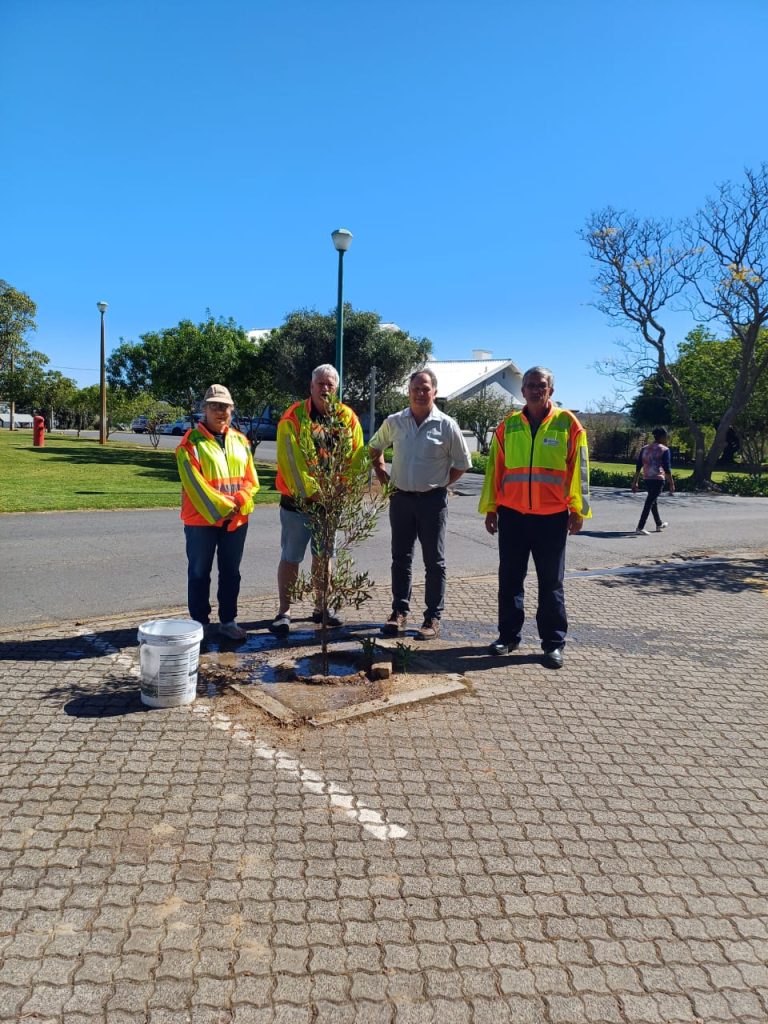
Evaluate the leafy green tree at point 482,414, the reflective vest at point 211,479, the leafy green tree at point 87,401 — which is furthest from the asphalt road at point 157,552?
the leafy green tree at point 87,401

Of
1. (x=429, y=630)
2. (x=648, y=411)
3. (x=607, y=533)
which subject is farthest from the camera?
(x=648, y=411)

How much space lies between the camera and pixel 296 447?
17.1ft

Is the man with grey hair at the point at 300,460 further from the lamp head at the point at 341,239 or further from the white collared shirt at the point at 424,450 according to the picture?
the lamp head at the point at 341,239

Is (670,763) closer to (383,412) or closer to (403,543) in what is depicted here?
(403,543)

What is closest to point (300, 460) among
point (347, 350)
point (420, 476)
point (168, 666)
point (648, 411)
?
point (420, 476)

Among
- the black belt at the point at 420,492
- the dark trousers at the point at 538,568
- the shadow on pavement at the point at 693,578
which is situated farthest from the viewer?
the shadow on pavement at the point at 693,578

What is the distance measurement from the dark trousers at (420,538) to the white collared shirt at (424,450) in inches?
4.2

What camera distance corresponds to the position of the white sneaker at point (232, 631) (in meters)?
5.63

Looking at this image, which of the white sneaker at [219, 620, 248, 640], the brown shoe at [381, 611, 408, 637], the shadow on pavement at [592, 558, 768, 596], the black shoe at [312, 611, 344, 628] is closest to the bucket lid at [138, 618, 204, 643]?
the white sneaker at [219, 620, 248, 640]

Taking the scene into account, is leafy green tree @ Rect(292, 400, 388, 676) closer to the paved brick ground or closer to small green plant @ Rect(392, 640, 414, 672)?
small green plant @ Rect(392, 640, 414, 672)

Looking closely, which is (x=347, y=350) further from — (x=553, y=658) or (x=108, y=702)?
(x=108, y=702)

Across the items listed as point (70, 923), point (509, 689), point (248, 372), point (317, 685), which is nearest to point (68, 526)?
point (317, 685)

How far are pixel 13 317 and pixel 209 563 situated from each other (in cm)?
3695

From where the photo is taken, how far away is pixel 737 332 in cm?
2525
